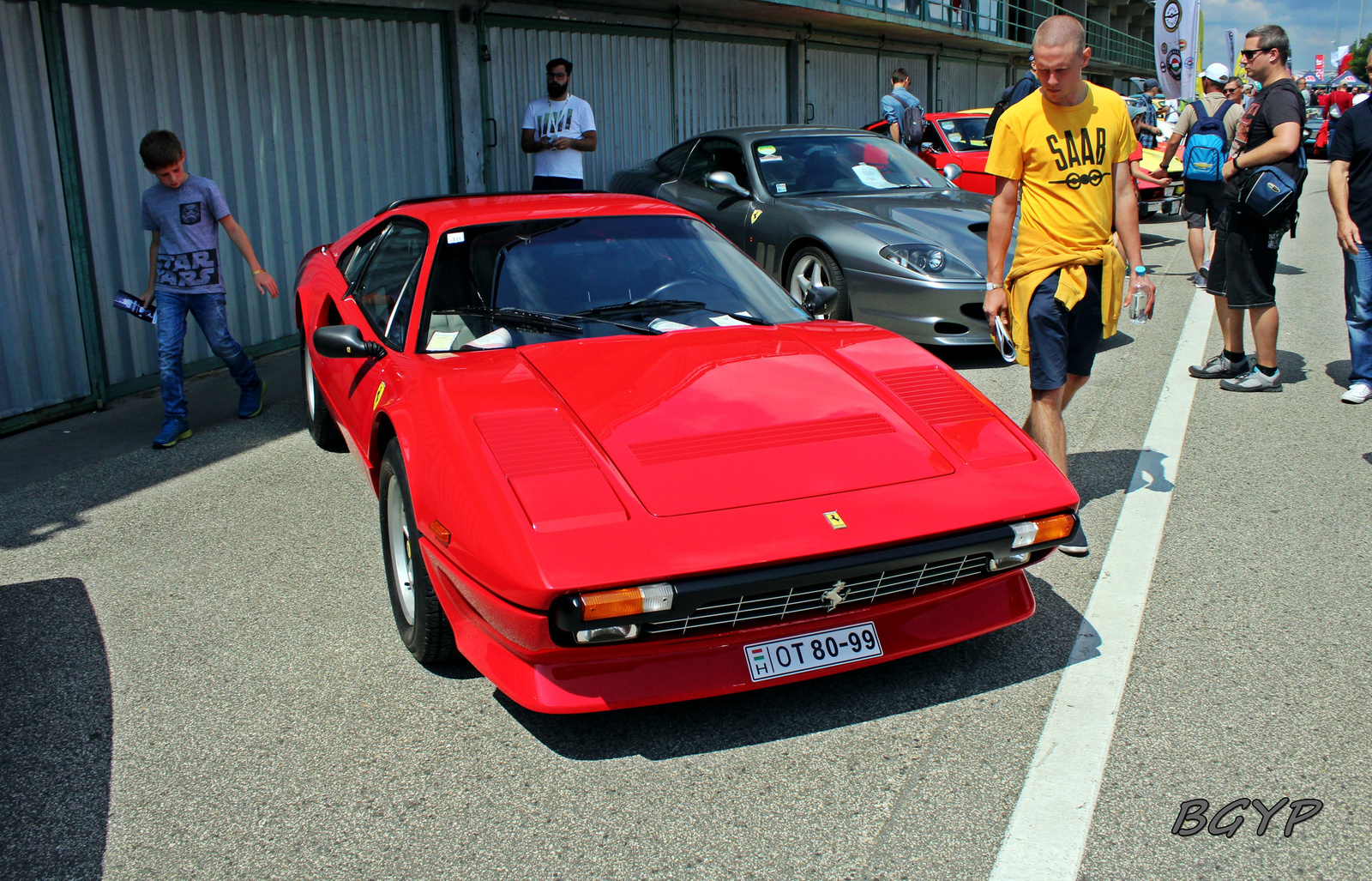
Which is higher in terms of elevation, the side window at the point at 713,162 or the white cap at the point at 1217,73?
the white cap at the point at 1217,73

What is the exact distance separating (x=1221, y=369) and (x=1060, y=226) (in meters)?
3.03

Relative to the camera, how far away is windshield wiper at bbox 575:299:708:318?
3799mm

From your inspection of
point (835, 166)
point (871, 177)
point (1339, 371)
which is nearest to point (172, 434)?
point (835, 166)

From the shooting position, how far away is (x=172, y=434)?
5.70 metres

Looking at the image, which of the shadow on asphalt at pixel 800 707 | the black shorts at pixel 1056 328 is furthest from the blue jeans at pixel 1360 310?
the shadow on asphalt at pixel 800 707

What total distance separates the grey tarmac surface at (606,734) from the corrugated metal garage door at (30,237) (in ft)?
6.79

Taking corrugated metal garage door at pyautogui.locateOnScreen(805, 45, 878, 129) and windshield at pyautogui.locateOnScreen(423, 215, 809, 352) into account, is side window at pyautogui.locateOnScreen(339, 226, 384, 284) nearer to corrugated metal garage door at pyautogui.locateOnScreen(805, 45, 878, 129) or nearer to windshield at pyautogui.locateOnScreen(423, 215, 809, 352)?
windshield at pyautogui.locateOnScreen(423, 215, 809, 352)

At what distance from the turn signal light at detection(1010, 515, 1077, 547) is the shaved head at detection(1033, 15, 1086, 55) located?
1751mm

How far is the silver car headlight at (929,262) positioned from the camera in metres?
6.52

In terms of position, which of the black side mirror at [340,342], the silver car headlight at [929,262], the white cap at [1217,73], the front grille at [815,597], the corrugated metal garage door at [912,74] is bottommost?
the front grille at [815,597]

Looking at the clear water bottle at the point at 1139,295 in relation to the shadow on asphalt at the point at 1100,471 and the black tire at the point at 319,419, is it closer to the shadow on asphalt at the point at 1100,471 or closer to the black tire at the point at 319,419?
the shadow on asphalt at the point at 1100,471

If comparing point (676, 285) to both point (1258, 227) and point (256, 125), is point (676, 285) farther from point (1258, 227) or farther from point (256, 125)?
point (256, 125)

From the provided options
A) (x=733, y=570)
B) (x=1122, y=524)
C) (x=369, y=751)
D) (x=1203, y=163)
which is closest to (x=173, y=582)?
(x=369, y=751)

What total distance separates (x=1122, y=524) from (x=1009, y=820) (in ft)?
6.85
